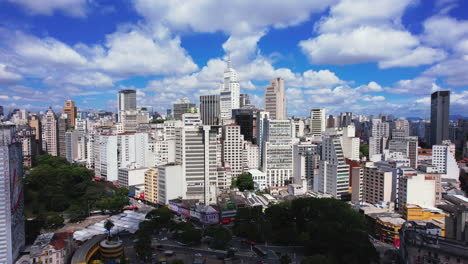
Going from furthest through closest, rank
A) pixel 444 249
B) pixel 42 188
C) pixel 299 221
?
1. pixel 42 188
2. pixel 299 221
3. pixel 444 249

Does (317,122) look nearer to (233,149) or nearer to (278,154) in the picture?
(278,154)

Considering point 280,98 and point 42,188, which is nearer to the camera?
point 42,188

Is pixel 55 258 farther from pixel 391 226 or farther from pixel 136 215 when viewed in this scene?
pixel 391 226

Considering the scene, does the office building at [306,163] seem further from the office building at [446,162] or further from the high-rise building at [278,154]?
the office building at [446,162]

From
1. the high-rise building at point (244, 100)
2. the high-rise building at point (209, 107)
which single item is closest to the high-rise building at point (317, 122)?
the high-rise building at point (209, 107)

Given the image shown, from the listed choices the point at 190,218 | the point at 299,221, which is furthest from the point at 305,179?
the point at 190,218

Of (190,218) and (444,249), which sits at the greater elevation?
(444,249)
